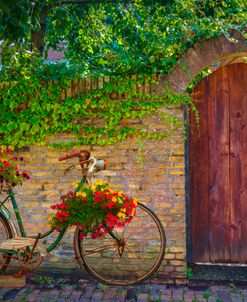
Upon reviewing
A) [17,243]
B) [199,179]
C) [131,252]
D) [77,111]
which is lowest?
[131,252]

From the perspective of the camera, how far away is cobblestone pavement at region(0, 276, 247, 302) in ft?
13.9

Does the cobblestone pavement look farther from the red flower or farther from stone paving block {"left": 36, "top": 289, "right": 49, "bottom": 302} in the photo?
the red flower

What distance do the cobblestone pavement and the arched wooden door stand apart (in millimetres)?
654

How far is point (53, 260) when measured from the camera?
4980 mm

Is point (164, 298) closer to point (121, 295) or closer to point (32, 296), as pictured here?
point (121, 295)

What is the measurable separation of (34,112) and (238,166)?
230 cm

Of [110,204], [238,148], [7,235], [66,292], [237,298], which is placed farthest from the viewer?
[238,148]

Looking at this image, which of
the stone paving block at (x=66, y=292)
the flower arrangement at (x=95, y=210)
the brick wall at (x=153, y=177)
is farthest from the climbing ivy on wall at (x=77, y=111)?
the stone paving block at (x=66, y=292)

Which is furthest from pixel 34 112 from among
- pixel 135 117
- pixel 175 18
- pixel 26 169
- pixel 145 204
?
pixel 175 18

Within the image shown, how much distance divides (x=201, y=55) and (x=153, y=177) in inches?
53.0

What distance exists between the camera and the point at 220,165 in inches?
198

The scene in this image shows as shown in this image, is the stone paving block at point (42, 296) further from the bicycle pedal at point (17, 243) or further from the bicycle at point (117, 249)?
the bicycle pedal at point (17, 243)

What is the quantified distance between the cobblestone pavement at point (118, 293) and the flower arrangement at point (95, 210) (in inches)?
25.8

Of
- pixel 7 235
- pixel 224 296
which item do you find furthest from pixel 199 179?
pixel 7 235
